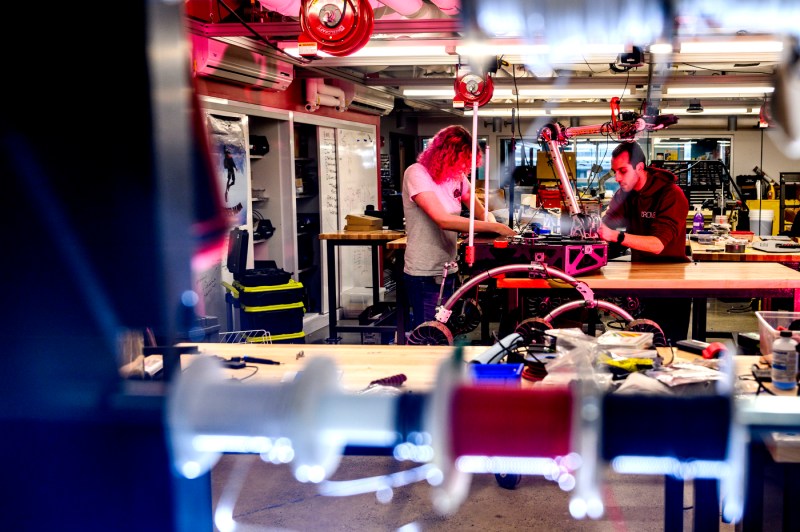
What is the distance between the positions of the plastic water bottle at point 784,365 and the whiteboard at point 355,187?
6.47 meters

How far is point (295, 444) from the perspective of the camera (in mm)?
376

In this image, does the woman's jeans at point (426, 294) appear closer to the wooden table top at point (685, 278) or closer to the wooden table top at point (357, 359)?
the wooden table top at point (685, 278)

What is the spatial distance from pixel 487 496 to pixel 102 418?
3.26 meters

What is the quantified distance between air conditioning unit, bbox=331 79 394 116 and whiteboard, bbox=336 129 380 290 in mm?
297

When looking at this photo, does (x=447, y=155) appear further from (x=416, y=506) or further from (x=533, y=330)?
(x=416, y=506)

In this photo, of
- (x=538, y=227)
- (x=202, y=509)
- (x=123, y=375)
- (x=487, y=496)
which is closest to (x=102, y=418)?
(x=123, y=375)

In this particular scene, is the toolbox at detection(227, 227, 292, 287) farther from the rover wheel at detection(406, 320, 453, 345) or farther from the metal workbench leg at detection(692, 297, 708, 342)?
the metal workbench leg at detection(692, 297, 708, 342)

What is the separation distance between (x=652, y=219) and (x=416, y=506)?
225cm

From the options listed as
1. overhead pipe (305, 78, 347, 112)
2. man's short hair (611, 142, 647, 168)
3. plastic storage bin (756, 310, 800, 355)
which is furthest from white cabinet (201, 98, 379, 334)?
plastic storage bin (756, 310, 800, 355)

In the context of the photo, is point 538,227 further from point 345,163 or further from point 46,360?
point 46,360

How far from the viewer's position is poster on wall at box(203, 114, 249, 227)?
5902 millimetres

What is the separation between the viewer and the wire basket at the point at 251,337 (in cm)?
509

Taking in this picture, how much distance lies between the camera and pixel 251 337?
17.3 ft

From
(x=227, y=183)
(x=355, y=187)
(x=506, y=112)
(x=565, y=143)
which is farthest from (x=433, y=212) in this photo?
(x=506, y=112)
